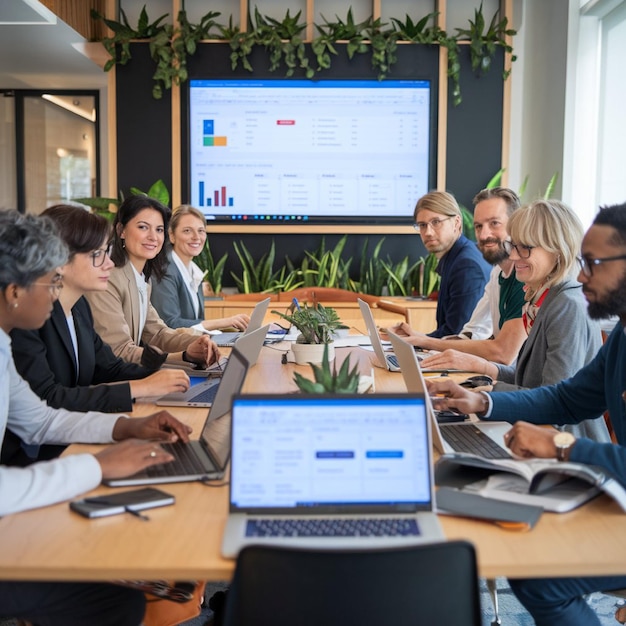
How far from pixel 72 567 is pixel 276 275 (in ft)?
18.5

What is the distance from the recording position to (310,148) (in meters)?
6.68

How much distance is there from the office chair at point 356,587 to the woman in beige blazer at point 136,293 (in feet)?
6.79

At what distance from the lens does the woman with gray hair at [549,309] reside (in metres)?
2.53

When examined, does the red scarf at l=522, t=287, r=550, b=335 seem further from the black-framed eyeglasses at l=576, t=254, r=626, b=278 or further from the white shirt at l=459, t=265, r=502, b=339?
the white shirt at l=459, t=265, r=502, b=339

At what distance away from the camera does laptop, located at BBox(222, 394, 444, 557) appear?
56.5 inches

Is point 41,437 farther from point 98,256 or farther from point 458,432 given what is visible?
point 458,432

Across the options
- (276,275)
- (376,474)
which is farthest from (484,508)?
(276,275)

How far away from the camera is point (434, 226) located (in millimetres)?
4473

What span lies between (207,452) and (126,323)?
187 centimetres

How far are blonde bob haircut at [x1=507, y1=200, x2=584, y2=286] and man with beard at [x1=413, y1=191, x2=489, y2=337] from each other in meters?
1.46

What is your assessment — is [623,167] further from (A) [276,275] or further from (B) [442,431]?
(B) [442,431]

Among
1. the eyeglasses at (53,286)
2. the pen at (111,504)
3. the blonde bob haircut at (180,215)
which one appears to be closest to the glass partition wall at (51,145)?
the blonde bob haircut at (180,215)

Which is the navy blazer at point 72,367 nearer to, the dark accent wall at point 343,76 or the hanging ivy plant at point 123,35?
the dark accent wall at point 343,76

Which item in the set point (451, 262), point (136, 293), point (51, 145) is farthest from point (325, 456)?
point (51, 145)
